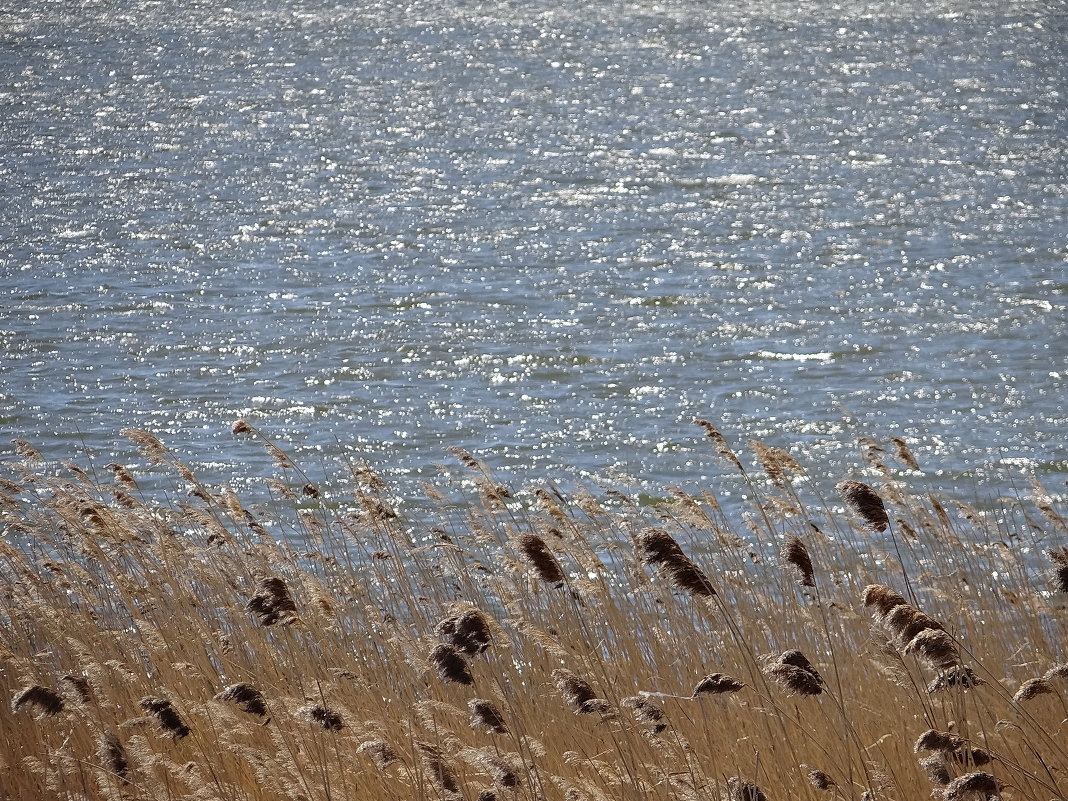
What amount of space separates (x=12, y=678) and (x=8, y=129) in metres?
26.4

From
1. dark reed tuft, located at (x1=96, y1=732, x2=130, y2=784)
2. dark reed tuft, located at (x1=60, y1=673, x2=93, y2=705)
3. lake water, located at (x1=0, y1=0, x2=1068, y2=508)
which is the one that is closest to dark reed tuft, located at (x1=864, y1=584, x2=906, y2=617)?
dark reed tuft, located at (x1=96, y1=732, x2=130, y2=784)

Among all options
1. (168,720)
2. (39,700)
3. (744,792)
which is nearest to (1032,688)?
(744,792)

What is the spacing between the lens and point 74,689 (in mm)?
4195

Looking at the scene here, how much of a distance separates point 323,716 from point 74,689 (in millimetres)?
925

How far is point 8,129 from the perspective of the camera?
29.6 m

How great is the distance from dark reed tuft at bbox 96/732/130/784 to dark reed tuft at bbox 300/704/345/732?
21.2 inches

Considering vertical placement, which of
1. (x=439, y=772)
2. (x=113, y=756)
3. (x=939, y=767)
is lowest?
(x=113, y=756)

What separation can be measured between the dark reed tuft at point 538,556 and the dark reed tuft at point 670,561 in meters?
0.30

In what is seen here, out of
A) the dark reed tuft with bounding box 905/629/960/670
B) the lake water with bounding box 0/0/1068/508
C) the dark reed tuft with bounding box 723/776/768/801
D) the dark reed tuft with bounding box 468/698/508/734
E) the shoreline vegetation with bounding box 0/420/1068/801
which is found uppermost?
the dark reed tuft with bounding box 905/629/960/670

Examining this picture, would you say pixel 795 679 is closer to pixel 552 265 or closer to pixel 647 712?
pixel 647 712

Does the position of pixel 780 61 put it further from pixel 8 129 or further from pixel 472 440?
pixel 472 440

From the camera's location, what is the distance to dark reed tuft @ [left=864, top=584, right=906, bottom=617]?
124 inches

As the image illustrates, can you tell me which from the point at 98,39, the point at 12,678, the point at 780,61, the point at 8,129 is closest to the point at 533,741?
the point at 12,678

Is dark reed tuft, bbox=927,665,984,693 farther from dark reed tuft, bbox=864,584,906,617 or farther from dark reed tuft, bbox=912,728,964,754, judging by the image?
A: dark reed tuft, bbox=864,584,906,617
